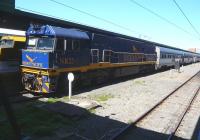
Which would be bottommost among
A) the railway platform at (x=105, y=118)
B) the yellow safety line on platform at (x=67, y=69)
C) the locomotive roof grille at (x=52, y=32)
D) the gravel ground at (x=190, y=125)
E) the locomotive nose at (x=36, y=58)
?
the gravel ground at (x=190, y=125)

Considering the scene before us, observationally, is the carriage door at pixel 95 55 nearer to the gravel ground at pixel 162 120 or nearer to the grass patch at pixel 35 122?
the gravel ground at pixel 162 120

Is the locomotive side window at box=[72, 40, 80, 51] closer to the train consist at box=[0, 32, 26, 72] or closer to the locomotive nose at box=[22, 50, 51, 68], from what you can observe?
the locomotive nose at box=[22, 50, 51, 68]

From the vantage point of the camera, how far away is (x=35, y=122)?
9094 mm

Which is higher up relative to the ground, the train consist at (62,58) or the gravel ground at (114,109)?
the train consist at (62,58)

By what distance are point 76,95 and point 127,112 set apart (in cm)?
379

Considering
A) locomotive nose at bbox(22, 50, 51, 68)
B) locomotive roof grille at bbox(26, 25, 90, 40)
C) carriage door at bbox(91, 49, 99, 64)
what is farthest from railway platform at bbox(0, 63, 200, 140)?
locomotive roof grille at bbox(26, 25, 90, 40)

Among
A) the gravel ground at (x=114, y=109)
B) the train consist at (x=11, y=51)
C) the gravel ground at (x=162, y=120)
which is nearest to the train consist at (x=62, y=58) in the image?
the train consist at (x=11, y=51)

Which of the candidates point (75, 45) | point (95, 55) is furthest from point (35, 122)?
point (95, 55)

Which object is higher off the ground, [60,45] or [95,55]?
[60,45]

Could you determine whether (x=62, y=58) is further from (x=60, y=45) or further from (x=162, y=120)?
(x=162, y=120)

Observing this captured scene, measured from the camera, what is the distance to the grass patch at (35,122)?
26.6 feet

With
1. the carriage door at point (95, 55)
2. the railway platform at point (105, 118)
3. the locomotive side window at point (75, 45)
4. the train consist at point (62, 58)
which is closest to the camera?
the railway platform at point (105, 118)

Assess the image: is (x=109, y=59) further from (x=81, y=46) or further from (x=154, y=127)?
(x=154, y=127)

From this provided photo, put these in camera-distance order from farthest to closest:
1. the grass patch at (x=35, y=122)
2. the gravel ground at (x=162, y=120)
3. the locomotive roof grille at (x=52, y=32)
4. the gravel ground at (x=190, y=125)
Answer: the locomotive roof grille at (x=52, y=32), the gravel ground at (x=190, y=125), the gravel ground at (x=162, y=120), the grass patch at (x=35, y=122)
